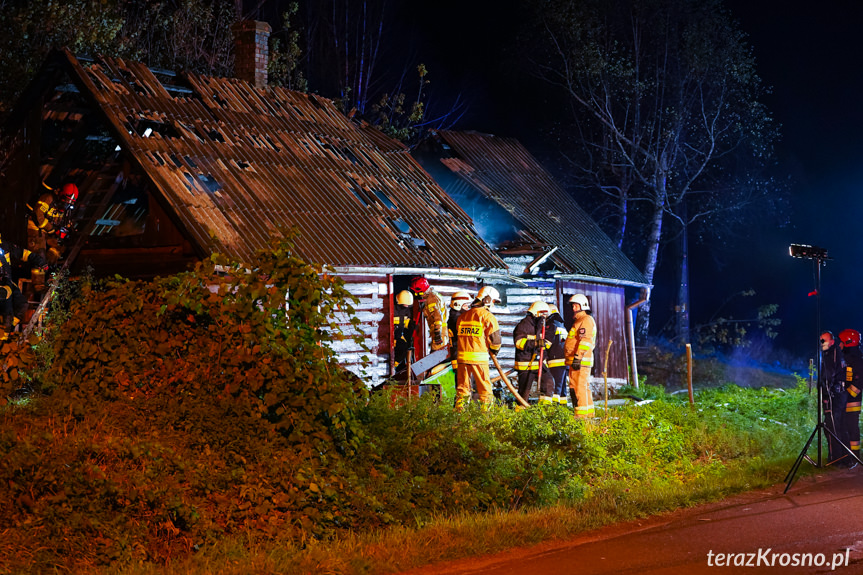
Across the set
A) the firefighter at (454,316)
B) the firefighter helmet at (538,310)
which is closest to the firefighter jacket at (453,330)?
the firefighter at (454,316)

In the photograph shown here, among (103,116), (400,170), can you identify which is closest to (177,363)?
(103,116)

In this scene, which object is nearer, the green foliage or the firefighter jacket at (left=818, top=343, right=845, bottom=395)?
the green foliage

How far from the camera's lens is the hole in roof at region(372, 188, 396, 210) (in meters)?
18.8

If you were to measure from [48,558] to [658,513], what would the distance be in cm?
557

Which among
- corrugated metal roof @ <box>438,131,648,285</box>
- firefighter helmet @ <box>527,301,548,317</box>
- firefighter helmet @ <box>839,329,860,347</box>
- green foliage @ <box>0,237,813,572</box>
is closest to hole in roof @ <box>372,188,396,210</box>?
corrugated metal roof @ <box>438,131,648,285</box>

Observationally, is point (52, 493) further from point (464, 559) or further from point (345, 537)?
point (464, 559)

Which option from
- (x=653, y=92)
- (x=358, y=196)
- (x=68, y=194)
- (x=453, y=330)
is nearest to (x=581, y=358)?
(x=453, y=330)

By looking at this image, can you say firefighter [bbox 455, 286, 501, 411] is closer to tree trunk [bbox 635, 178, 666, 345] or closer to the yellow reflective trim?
the yellow reflective trim

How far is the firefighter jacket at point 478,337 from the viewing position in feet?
47.7

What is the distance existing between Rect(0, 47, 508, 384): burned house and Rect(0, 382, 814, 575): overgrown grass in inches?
188

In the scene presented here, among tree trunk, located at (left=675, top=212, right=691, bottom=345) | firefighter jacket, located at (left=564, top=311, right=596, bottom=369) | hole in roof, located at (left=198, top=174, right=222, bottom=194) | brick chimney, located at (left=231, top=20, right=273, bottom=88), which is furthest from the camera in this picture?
tree trunk, located at (left=675, top=212, right=691, bottom=345)

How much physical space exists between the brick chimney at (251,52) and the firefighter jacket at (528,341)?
362 inches

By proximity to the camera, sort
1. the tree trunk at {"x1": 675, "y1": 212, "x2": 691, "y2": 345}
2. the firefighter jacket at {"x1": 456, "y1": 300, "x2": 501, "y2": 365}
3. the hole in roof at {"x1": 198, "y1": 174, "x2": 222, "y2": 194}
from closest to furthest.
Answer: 1. the firefighter jacket at {"x1": 456, "y1": 300, "x2": 501, "y2": 365}
2. the hole in roof at {"x1": 198, "y1": 174, "x2": 222, "y2": 194}
3. the tree trunk at {"x1": 675, "y1": 212, "x2": 691, "y2": 345}

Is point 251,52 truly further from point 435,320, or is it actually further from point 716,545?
point 716,545
